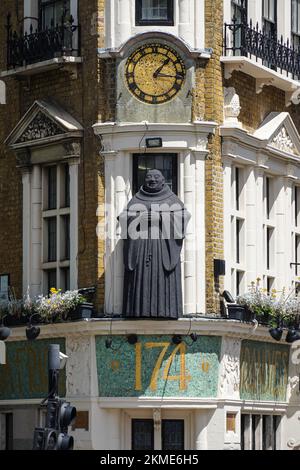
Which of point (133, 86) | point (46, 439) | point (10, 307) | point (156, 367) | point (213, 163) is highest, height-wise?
point (133, 86)

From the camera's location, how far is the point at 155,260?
4009cm

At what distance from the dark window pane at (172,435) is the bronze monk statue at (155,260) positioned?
2.23 m

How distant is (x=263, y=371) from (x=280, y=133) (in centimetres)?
502

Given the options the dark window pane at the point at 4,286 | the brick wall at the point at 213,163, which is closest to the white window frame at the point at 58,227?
the dark window pane at the point at 4,286

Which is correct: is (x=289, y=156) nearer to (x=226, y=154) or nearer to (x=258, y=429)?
(x=226, y=154)

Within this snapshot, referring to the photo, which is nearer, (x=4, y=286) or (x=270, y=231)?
(x=4, y=286)

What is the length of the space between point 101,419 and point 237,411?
108 inches

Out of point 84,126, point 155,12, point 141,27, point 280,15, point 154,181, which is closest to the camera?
point 154,181

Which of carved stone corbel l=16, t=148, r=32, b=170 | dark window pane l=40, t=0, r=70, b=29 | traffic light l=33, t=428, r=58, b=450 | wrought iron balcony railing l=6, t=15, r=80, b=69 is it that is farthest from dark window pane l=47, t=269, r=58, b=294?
traffic light l=33, t=428, r=58, b=450

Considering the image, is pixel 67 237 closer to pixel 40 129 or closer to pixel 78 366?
pixel 40 129

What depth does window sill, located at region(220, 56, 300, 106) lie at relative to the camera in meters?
41.9

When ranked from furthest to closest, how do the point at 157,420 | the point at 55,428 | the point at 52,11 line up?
1. the point at 52,11
2. the point at 157,420
3. the point at 55,428

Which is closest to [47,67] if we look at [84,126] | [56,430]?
[84,126]

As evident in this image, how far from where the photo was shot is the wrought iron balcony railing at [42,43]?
42.0m
